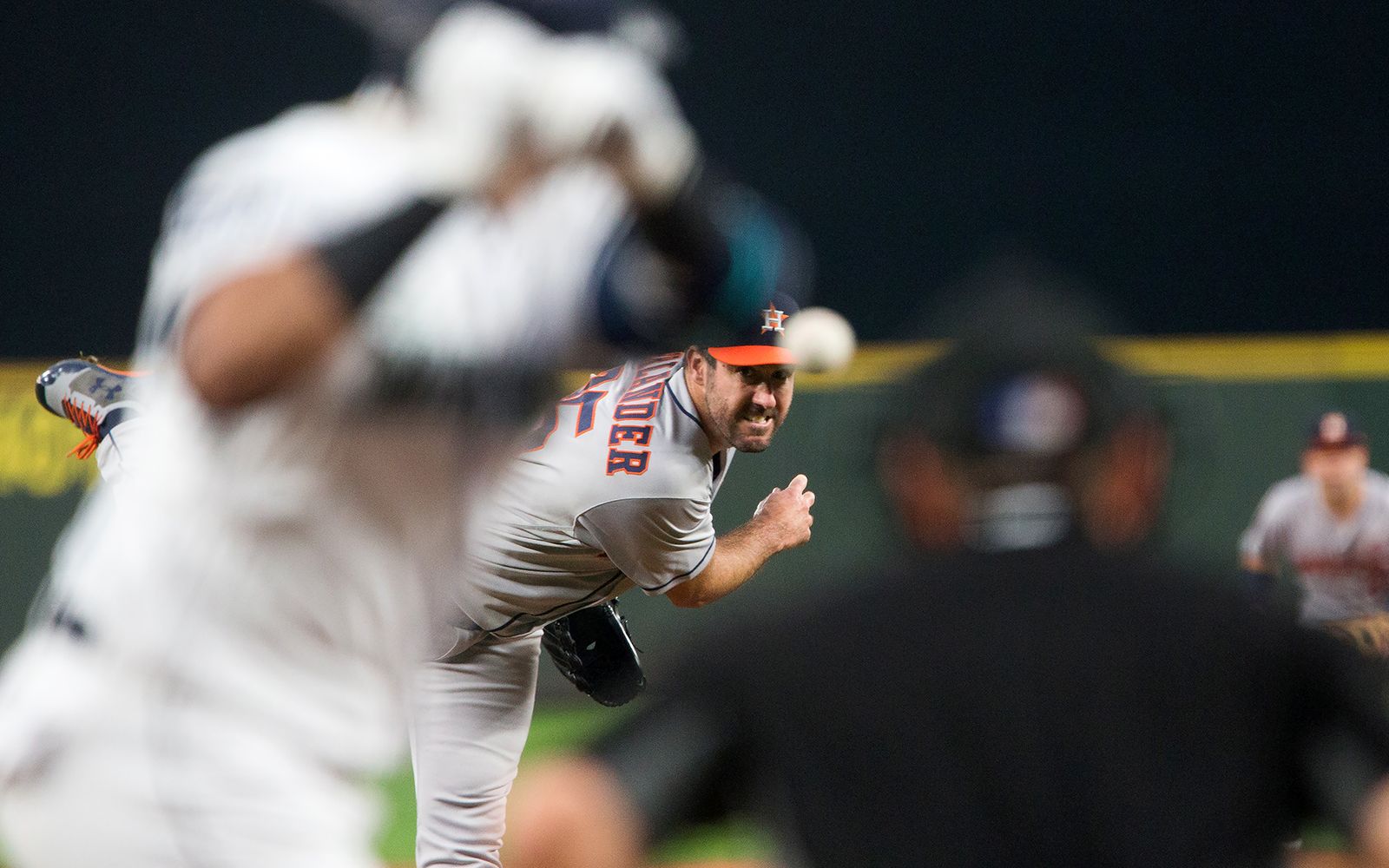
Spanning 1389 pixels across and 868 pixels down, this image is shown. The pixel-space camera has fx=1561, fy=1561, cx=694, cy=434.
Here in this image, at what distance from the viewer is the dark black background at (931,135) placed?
26.5ft

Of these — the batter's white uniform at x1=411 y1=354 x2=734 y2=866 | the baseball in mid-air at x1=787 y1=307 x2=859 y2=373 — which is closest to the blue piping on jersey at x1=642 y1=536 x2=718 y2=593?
the batter's white uniform at x1=411 y1=354 x2=734 y2=866

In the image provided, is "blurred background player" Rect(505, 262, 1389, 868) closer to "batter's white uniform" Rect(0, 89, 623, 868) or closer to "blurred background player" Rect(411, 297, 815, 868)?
"batter's white uniform" Rect(0, 89, 623, 868)

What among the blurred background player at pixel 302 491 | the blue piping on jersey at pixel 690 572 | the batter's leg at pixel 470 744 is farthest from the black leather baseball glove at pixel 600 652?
the blurred background player at pixel 302 491

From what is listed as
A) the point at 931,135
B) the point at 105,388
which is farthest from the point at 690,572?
the point at 931,135

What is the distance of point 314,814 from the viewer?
60.2 inches

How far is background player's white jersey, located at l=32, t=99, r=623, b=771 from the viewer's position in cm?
142

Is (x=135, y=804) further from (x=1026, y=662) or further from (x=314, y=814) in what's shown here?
(x=1026, y=662)

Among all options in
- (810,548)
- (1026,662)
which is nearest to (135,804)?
(1026,662)

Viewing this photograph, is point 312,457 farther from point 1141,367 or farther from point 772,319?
point 1141,367

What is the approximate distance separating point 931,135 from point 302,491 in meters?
7.31

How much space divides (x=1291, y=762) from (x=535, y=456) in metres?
2.86

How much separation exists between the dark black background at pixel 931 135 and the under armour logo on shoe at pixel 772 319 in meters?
4.37

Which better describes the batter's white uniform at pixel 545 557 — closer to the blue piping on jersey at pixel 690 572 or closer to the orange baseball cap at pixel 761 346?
the blue piping on jersey at pixel 690 572

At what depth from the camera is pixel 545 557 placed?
148 inches
